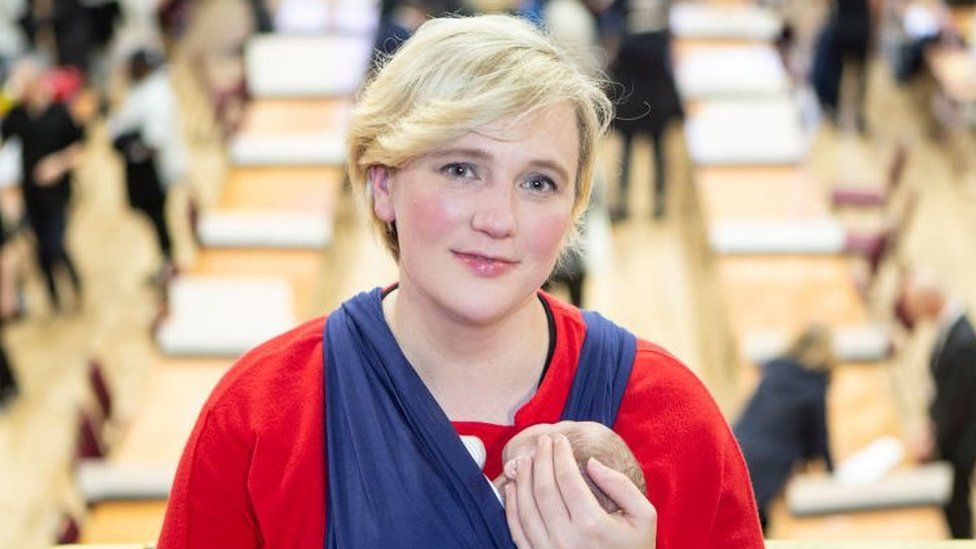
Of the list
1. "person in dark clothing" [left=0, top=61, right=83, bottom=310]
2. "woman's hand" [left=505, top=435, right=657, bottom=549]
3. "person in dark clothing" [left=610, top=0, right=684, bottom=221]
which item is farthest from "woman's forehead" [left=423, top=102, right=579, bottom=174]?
"person in dark clothing" [left=610, top=0, right=684, bottom=221]

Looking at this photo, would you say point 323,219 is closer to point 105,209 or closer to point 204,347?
point 204,347

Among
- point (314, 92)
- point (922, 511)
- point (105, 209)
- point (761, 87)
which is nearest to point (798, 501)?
point (922, 511)

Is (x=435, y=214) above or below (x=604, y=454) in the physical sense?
above

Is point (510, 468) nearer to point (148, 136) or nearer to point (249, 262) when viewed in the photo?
point (249, 262)

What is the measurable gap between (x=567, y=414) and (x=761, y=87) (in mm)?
7087

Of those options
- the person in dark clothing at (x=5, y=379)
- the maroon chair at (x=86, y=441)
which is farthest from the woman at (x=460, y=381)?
the person in dark clothing at (x=5, y=379)

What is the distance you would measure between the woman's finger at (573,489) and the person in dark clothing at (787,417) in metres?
3.56

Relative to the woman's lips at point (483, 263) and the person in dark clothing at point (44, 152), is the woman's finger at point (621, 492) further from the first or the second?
the person in dark clothing at point (44, 152)

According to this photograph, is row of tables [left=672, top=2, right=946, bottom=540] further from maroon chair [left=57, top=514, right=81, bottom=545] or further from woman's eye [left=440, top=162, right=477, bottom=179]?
woman's eye [left=440, top=162, right=477, bottom=179]

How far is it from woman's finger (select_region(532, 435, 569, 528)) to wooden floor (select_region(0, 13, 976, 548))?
4.21m

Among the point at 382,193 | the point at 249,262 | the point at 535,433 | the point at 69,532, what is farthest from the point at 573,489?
the point at 249,262

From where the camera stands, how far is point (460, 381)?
1.76m

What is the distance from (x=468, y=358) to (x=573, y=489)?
33cm

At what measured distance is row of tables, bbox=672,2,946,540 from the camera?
488 cm
